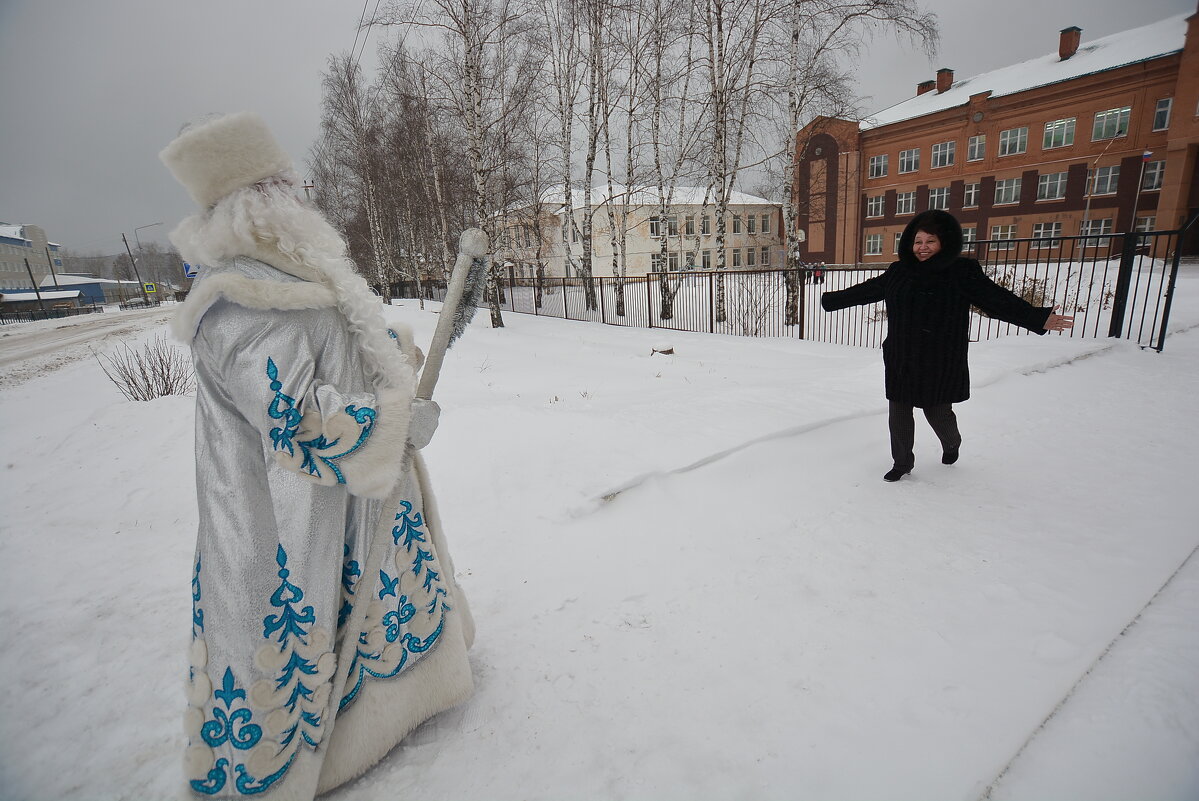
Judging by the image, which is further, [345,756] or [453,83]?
[453,83]

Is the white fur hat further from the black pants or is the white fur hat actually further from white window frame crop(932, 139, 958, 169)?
white window frame crop(932, 139, 958, 169)

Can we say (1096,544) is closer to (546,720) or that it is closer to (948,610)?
(948,610)

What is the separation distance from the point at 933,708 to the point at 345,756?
1.89 metres

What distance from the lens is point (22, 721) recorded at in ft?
6.40

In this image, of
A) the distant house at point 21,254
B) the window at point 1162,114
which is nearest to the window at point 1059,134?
the window at point 1162,114

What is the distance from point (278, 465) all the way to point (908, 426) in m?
3.50

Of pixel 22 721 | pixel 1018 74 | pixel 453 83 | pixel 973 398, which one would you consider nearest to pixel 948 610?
pixel 973 398

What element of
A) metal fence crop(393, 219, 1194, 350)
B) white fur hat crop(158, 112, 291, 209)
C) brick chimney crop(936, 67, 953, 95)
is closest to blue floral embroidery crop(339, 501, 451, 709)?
white fur hat crop(158, 112, 291, 209)

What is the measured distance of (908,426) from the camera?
3.38 meters

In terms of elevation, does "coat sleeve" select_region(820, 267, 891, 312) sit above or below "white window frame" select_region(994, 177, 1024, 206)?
below

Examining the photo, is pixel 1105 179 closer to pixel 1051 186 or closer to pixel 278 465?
pixel 1051 186

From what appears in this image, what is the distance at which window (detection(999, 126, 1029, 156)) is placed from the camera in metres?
27.4

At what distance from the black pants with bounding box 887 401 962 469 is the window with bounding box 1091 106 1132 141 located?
33.8 m

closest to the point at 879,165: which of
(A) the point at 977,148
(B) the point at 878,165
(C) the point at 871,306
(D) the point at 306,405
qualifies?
(B) the point at 878,165
